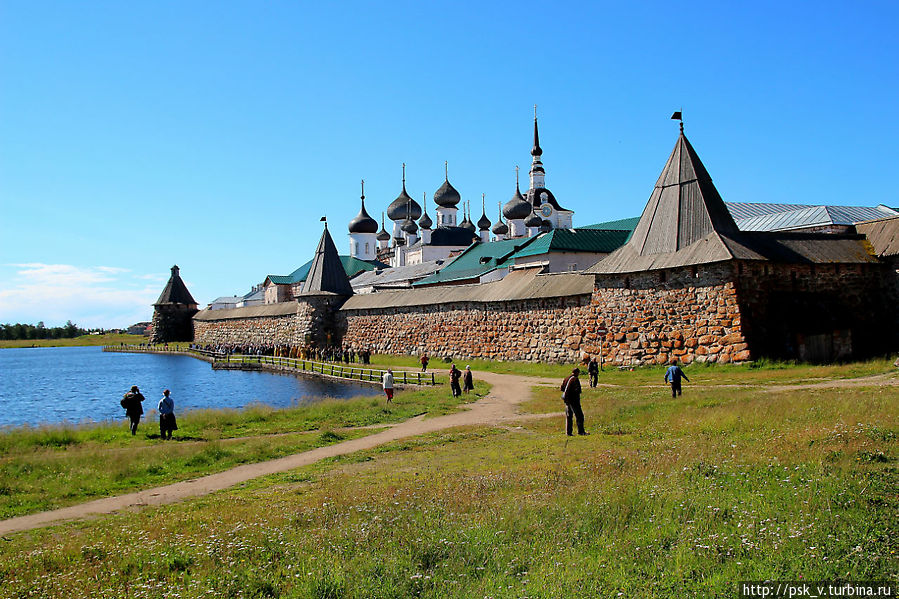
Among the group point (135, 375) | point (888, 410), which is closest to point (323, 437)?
point (888, 410)

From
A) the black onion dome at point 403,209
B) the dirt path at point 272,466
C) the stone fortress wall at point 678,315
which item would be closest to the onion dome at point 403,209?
the black onion dome at point 403,209

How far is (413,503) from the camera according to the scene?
686 centimetres

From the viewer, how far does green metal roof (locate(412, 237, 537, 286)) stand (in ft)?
139

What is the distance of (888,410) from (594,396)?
6.92m

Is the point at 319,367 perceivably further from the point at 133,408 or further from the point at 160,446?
the point at 160,446

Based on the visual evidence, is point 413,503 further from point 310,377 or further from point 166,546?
point 310,377

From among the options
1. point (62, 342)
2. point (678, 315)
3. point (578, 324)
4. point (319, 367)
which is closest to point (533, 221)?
point (319, 367)

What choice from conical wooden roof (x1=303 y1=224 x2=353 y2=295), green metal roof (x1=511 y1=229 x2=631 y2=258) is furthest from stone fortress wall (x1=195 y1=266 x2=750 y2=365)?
green metal roof (x1=511 y1=229 x2=631 y2=258)

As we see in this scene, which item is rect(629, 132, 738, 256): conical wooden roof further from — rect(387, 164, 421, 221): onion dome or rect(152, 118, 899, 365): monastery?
rect(387, 164, 421, 221): onion dome

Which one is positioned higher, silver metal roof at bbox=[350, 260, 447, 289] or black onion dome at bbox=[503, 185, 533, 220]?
black onion dome at bbox=[503, 185, 533, 220]

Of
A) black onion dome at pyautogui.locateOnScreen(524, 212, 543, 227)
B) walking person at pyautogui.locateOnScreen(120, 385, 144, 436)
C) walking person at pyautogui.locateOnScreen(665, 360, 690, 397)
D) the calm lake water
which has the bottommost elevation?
the calm lake water

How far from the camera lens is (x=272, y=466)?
1059cm

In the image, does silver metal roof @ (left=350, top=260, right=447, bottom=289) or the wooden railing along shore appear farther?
silver metal roof @ (left=350, top=260, right=447, bottom=289)

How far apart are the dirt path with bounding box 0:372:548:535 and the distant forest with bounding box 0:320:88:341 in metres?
115
